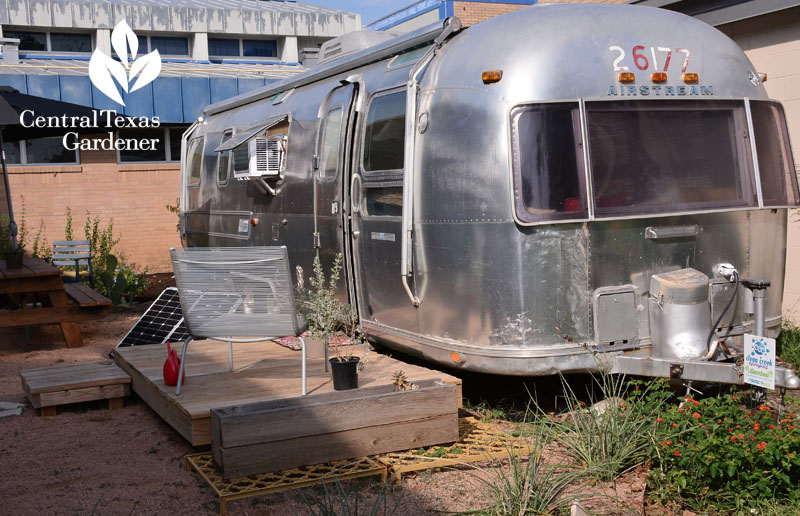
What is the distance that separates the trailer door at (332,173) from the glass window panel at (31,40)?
21.7 m

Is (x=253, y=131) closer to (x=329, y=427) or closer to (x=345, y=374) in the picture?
(x=345, y=374)

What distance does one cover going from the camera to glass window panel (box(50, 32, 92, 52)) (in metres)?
26.2

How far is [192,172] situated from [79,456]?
6.18m

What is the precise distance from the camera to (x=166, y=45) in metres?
27.4

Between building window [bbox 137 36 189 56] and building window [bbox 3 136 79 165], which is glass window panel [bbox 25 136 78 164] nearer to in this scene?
building window [bbox 3 136 79 165]

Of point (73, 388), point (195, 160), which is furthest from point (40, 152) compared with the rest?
point (73, 388)

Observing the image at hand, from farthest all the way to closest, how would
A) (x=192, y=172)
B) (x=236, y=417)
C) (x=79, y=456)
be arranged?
(x=192, y=172) → (x=79, y=456) → (x=236, y=417)

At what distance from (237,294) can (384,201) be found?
52.4 inches

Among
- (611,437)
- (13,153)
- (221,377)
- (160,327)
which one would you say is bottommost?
(611,437)

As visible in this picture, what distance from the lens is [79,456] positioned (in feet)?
17.9

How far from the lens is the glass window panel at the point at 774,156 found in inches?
234

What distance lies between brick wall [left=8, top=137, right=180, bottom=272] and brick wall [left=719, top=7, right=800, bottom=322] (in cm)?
1063

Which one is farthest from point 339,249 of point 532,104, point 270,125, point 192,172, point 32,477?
point 192,172

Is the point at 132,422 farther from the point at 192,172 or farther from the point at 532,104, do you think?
the point at 192,172
